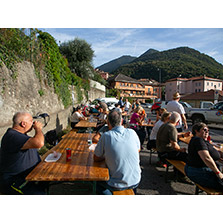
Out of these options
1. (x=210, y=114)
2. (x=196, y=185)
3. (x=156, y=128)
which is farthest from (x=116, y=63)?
(x=196, y=185)

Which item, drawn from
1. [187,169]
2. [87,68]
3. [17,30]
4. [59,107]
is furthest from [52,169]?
[87,68]

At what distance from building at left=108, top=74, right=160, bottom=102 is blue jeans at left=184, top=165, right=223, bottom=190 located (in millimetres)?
50904

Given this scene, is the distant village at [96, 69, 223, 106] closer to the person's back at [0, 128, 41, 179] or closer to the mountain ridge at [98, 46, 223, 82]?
the mountain ridge at [98, 46, 223, 82]

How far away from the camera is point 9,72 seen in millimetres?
4352

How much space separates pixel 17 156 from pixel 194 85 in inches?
2696

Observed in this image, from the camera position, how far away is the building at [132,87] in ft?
187

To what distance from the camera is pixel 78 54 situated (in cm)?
1944

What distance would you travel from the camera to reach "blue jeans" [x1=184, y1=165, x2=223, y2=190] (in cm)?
225

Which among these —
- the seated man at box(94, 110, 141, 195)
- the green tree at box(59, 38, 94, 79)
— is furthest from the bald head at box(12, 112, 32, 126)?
the green tree at box(59, 38, 94, 79)

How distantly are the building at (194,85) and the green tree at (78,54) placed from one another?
40965mm

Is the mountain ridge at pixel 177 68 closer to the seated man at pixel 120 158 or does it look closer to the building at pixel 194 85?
the building at pixel 194 85

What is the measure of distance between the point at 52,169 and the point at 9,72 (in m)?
3.64

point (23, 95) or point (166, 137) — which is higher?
point (23, 95)

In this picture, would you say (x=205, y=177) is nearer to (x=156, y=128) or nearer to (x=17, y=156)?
(x=156, y=128)
